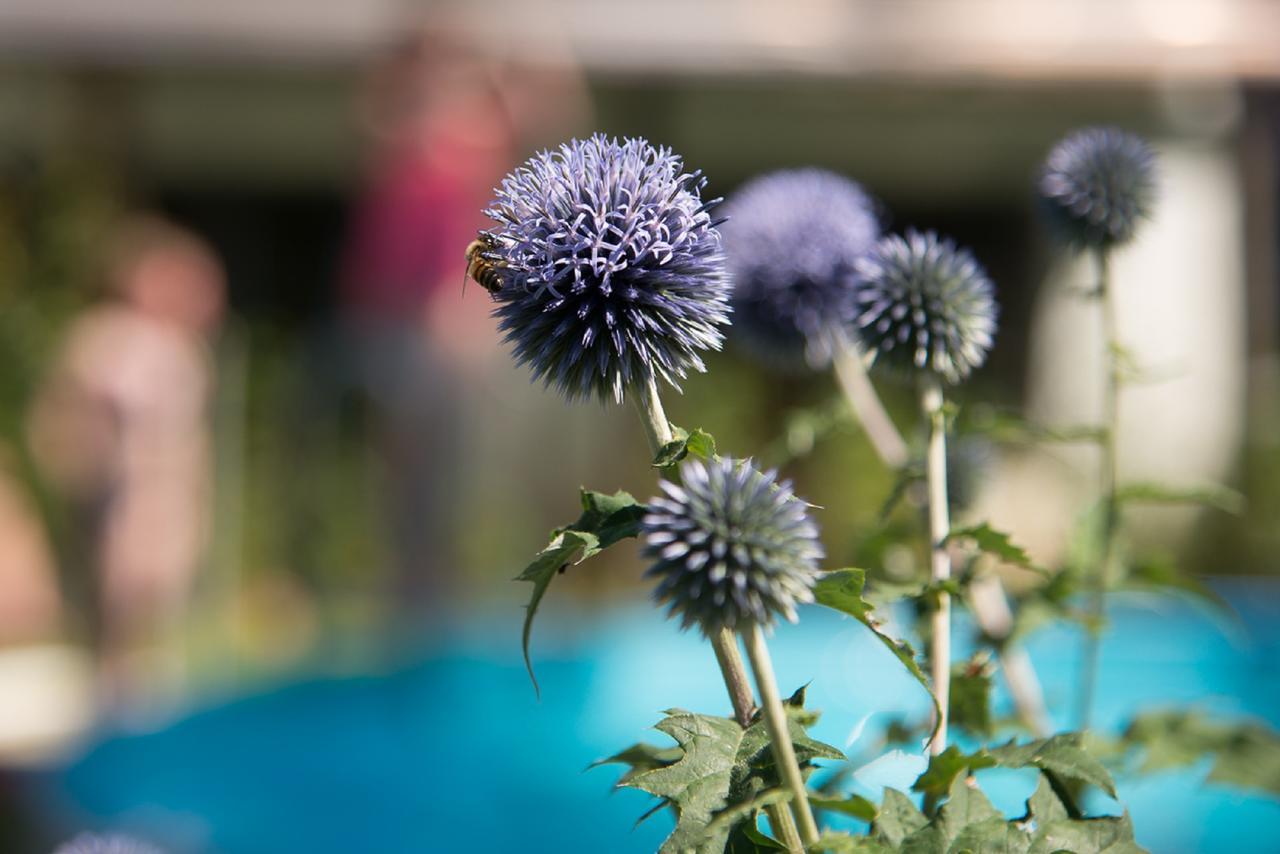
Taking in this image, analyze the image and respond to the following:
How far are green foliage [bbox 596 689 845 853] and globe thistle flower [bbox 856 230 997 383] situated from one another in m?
0.55

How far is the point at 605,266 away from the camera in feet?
3.67

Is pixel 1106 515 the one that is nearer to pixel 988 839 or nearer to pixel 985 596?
pixel 985 596

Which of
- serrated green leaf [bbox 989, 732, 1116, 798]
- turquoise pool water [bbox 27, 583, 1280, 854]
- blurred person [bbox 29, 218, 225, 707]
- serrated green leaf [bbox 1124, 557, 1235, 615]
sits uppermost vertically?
serrated green leaf [bbox 1124, 557, 1235, 615]

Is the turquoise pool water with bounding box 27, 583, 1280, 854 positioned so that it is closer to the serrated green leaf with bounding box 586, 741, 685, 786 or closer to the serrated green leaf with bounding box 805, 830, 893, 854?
the serrated green leaf with bounding box 586, 741, 685, 786

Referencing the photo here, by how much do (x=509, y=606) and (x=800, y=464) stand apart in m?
2.83

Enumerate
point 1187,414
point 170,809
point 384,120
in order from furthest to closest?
point 1187,414 → point 384,120 → point 170,809

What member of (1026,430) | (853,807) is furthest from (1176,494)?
(853,807)

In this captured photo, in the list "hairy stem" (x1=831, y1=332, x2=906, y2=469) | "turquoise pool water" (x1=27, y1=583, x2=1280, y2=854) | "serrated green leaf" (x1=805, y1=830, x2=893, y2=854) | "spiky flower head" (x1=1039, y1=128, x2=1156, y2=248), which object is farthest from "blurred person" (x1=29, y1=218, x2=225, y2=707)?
"serrated green leaf" (x1=805, y1=830, x2=893, y2=854)

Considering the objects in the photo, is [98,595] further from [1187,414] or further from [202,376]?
[1187,414]

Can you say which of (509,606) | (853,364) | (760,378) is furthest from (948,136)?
(853,364)

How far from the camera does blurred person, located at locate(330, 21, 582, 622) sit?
217 inches

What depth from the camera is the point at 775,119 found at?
34.0 ft

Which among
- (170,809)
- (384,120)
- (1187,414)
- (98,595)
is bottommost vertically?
(170,809)

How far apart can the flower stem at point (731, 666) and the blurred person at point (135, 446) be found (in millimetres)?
5280
